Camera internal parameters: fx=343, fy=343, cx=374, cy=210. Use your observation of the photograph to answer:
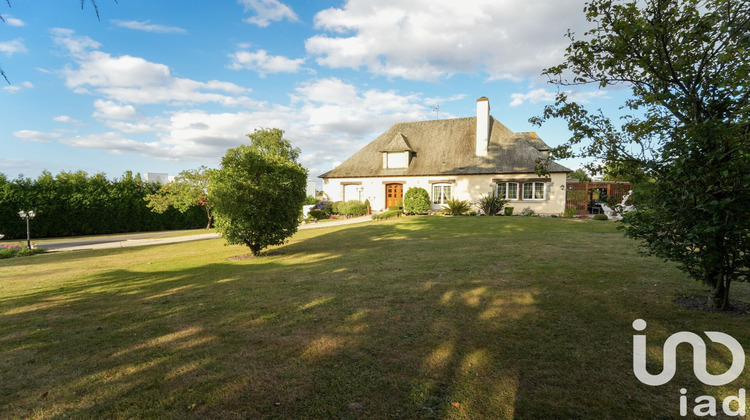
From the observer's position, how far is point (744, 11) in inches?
162

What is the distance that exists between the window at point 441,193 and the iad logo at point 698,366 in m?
22.0

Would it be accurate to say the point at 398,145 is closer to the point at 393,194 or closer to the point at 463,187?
the point at 393,194

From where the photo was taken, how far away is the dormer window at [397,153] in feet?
88.1

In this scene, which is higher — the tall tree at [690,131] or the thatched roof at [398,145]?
the thatched roof at [398,145]

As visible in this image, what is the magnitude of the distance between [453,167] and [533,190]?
18.8 ft

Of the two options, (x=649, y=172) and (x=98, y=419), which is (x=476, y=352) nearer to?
(x=98, y=419)

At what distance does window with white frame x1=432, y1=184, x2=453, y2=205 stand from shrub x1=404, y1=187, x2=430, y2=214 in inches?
122

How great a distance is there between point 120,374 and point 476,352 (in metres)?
3.47

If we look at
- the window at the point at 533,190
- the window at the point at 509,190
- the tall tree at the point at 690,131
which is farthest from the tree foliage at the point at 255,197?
the window at the point at 533,190

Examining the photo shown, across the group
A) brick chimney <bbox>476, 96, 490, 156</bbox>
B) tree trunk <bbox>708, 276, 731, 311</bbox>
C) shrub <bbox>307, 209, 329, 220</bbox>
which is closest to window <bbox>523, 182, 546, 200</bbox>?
brick chimney <bbox>476, 96, 490, 156</bbox>

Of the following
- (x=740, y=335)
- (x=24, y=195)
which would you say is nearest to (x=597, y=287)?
(x=740, y=335)

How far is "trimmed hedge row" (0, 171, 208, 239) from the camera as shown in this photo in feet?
63.9

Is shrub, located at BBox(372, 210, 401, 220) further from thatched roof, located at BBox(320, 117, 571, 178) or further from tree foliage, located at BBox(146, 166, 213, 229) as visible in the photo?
tree foliage, located at BBox(146, 166, 213, 229)

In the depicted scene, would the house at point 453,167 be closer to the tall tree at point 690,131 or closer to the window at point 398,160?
the window at point 398,160
